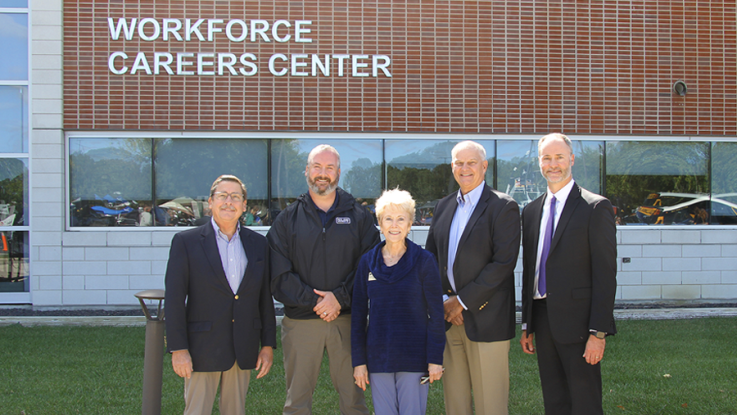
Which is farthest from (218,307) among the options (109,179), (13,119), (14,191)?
(13,119)

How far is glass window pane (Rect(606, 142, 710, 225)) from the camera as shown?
29.0ft

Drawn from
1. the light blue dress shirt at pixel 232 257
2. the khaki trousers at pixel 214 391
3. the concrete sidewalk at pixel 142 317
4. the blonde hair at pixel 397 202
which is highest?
the blonde hair at pixel 397 202

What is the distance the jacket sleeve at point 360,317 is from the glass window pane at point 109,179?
20.9ft

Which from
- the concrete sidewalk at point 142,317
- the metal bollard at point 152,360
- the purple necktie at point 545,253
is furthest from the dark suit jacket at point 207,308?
the concrete sidewalk at point 142,317

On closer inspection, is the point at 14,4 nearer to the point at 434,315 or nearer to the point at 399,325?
the point at 399,325

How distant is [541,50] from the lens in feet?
28.0

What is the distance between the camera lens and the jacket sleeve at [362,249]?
332cm

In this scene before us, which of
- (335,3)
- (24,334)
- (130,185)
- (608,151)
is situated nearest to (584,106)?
(608,151)

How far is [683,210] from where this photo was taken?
29.2 feet

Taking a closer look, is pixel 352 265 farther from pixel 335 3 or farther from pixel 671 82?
pixel 671 82

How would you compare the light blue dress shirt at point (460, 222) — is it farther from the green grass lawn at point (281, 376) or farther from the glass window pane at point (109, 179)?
the glass window pane at point (109, 179)

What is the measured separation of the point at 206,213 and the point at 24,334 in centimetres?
303

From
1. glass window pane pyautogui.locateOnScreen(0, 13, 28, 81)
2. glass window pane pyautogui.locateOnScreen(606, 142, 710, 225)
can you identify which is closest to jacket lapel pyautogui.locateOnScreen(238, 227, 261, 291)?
glass window pane pyautogui.locateOnScreen(0, 13, 28, 81)

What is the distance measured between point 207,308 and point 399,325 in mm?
1177
